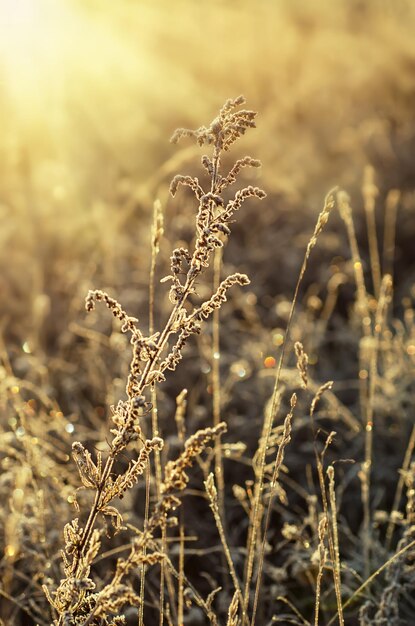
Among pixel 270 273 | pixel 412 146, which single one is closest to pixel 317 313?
pixel 270 273

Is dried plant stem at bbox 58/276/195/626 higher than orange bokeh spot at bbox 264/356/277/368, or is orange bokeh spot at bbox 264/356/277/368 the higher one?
orange bokeh spot at bbox 264/356/277/368

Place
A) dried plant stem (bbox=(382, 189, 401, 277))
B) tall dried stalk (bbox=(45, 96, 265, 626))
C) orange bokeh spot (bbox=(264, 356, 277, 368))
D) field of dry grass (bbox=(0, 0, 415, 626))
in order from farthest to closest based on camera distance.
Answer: dried plant stem (bbox=(382, 189, 401, 277)) → orange bokeh spot (bbox=(264, 356, 277, 368)) → field of dry grass (bbox=(0, 0, 415, 626)) → tall dried stalk (bbox=(45, 96, 265, 626))

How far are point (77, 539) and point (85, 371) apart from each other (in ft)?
7.78

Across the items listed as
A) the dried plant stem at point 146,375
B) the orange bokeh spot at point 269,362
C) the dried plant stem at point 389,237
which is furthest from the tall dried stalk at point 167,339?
the dried plant stem at point 389,237

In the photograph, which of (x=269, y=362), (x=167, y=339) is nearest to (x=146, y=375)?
(x=167, y=339)

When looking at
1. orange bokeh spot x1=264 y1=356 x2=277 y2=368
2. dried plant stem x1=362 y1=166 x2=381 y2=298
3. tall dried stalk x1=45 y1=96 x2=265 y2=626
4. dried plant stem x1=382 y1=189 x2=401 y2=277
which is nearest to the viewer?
tall dried stalk x1=45 y1=96 x2=265 y2=626

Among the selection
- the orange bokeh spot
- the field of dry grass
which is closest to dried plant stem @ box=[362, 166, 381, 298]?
the field of dry grass

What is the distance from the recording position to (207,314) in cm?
128

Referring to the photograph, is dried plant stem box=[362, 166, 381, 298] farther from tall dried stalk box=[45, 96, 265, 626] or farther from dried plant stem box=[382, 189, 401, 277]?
tall dried stalk box=[45, 96, 265, 626]

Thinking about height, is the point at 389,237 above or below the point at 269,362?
above

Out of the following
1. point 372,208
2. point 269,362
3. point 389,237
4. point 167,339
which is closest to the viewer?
point 167,339

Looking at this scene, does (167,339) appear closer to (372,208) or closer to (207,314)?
(207,314)

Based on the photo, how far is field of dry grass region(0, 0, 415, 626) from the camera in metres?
1.45

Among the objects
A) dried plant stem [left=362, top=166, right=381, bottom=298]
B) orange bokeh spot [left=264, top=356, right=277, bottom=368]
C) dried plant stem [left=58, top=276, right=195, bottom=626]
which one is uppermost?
dried plant stem [left=362, top=166, right=381, bottom=298]
